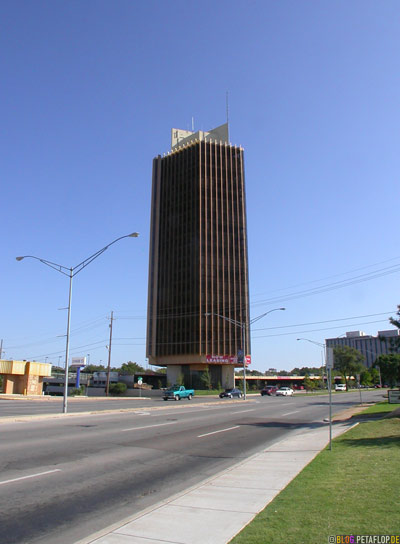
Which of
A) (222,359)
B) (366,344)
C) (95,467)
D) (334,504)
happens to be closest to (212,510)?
(334,504)

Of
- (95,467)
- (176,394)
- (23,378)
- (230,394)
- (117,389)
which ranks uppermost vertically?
(23,378)

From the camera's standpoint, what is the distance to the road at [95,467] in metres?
6.18

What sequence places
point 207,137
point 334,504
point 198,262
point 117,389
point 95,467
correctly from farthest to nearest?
point 207,137 < point 198,262 < point 117,389 < point 95,467 < point 334,504

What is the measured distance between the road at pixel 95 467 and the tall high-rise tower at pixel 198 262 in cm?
6853

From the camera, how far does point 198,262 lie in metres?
89.5

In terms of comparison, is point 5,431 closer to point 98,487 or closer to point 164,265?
point 98,487

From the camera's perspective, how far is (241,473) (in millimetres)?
9266

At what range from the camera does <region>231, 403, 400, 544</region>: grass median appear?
16.4 ft

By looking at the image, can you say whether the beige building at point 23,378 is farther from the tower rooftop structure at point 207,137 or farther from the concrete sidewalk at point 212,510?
the tower rooftop structure at point 207,137

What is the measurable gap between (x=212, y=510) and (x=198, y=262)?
8333cm

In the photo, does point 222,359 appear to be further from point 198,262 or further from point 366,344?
point 366,344

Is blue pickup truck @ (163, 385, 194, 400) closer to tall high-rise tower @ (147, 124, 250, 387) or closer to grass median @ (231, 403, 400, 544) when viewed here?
tall high-rise tower @ (147, 124, 250, 387)

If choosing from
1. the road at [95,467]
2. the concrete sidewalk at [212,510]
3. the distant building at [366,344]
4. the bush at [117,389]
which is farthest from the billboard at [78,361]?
the distant building at [366,344]

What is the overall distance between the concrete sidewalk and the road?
49 centimetres
